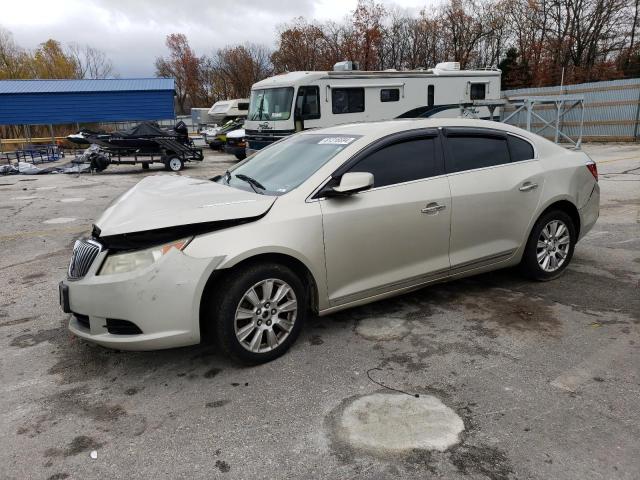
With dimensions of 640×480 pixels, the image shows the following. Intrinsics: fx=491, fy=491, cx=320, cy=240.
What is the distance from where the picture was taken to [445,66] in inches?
732

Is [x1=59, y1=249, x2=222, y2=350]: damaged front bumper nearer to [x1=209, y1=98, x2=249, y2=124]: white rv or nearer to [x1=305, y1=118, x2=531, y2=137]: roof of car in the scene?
[x1=305, y1=118, x2=531, y2=137]: roof of car

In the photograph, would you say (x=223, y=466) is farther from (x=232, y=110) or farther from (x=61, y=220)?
(x=232, y=110)

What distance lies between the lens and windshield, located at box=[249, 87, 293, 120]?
15.3 metres

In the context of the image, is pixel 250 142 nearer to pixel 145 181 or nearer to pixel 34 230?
pixel 34 230

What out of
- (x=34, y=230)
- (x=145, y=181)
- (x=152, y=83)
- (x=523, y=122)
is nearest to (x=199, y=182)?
(x=145, y=181)

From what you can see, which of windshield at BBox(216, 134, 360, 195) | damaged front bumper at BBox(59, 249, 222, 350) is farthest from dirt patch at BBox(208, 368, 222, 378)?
windshield at BBox(216, 134, 360, 195)

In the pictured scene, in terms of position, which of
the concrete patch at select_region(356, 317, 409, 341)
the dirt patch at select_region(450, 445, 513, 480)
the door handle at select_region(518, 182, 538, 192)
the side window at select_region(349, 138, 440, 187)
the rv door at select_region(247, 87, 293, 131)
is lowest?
the dirt patch at select_region(450, 445, 513, 480)

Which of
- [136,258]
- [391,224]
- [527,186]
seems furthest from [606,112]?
[136,258]

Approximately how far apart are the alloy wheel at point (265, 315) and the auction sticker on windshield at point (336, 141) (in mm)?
1288

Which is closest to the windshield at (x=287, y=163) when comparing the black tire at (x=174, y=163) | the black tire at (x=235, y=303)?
the black tire at (x=235, y=303)

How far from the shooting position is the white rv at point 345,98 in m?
15.3

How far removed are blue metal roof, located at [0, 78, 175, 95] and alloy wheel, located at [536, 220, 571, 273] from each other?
2909 centimetres

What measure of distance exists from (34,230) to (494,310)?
756 centimetres

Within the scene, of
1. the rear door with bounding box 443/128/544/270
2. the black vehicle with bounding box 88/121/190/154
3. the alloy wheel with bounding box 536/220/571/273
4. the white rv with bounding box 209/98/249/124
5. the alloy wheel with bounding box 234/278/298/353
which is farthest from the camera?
the white rv with bounding box 209/98/249/124
